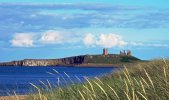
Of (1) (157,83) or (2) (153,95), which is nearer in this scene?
(2) (153,95)

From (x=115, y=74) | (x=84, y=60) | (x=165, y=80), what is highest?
(x=165, y=80)

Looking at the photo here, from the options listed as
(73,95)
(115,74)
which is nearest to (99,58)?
(115,74)

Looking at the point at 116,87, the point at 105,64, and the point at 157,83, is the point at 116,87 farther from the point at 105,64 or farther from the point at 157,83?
the point at 105,64

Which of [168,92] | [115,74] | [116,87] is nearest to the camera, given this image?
[168,92]

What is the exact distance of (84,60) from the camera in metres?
187

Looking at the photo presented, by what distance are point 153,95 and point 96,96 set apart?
1177 mm

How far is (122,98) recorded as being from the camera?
38.1 feet

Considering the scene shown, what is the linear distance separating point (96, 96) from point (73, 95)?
245cm

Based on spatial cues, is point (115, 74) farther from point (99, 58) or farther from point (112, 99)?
point (99, 58)

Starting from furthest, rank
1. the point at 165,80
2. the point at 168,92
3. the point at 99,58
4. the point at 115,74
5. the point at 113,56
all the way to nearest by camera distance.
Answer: the point at 99,58 < the point at 113,56 < the point at 115,74 < the point at 165,80 < the point at 168,92

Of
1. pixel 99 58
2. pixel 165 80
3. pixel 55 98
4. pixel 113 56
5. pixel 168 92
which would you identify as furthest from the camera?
pixel 99 58

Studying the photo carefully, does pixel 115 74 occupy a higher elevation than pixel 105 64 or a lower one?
higher

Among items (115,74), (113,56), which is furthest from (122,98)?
(113,56)

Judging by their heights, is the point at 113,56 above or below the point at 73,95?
below
